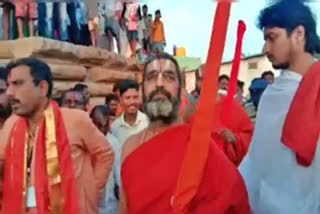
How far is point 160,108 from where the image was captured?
11.3 ft

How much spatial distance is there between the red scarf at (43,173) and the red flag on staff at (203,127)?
104 cm

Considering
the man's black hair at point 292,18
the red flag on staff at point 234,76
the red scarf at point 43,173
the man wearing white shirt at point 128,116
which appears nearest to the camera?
the man's black hair at point 292,18

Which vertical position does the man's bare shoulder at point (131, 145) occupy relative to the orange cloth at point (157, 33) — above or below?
below

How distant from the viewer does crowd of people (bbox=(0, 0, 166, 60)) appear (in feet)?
30.1

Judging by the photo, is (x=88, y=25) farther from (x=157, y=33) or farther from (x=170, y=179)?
(x=170, y=179)

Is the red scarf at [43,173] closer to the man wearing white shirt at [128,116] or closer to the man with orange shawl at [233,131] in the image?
the man with orange shawl at [233,131]

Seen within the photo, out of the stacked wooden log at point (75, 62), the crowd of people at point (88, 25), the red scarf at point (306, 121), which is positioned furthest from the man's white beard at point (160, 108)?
the stacked wooden log at point (75, 62)

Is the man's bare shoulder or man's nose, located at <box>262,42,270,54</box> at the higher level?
man's nose, located at <box>262,42,270,54</box>

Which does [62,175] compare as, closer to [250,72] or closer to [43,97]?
[43,97]

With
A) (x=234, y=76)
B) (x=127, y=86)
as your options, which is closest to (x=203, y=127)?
(x=234, y=76)

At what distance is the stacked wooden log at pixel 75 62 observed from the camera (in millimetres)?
8766

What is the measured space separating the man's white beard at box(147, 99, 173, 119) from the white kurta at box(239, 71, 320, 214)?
0.43 metres

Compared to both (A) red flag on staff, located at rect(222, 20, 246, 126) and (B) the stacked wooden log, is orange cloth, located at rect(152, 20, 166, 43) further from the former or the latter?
(A) red flag on staff, located at rect(222, 20, 246, 126)

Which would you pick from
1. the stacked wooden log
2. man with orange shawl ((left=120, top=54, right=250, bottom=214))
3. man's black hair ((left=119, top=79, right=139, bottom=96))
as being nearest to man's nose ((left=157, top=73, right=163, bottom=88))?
man with orange shawl ((left=120, top=54, right=250, bottom=214))
